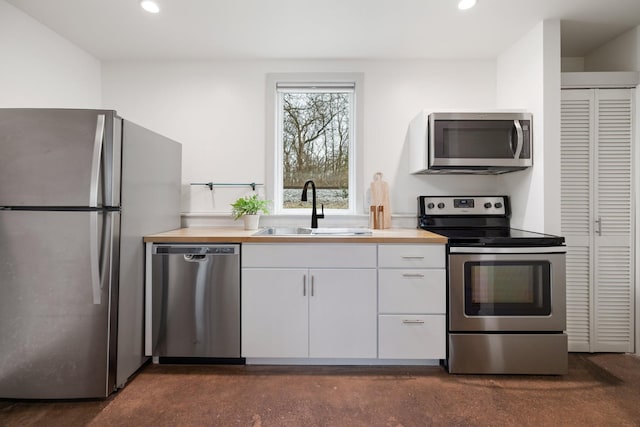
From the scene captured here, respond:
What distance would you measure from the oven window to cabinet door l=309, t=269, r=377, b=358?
62 centimetres

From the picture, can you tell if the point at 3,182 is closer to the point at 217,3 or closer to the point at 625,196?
the point at 217,3

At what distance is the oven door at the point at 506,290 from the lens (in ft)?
6.64

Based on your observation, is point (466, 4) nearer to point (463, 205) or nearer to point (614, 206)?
point (463, 205)

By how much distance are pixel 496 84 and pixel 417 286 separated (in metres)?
1.92

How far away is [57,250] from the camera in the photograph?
1.73 m

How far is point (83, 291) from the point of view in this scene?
1748 millimetres

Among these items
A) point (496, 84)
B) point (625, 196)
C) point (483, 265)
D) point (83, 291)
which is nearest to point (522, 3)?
point (496, 84)

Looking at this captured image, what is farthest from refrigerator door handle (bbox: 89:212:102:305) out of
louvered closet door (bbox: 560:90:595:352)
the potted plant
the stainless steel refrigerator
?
louvered closet door (bbox: 560:90:595:352)

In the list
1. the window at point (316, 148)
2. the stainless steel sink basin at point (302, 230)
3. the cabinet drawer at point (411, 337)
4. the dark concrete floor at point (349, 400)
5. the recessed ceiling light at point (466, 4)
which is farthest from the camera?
the window at point (316, 148)

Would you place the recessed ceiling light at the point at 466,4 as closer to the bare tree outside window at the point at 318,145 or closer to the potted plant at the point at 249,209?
the bare tree outside window at the point at 318,145

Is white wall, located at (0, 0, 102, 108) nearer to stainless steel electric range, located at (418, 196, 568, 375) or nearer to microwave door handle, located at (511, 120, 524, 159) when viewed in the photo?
stainless steel electric range, located at (418, 196, 568, 375)

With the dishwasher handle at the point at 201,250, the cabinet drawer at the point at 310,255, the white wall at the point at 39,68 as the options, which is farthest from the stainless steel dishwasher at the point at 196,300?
the white wall at the point at 39,68

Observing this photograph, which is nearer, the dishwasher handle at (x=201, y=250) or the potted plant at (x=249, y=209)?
the dishwasher handle at (x=201, y=250)

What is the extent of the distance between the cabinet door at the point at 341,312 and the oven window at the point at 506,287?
62 centimetres
